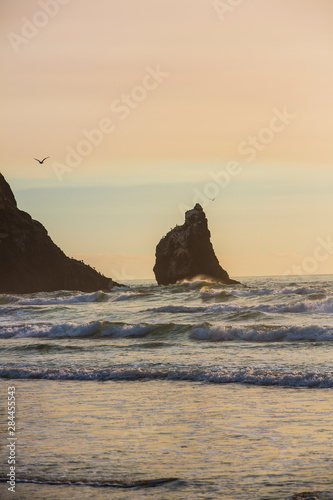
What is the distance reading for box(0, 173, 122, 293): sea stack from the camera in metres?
114

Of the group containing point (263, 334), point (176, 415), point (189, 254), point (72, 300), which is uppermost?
point (189, 254)

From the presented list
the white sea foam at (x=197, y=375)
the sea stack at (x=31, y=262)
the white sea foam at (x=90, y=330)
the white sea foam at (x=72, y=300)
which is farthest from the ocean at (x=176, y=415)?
the sea stack at (x=31, y=262)

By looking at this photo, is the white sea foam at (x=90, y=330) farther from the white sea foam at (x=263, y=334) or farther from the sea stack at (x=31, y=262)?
the sea stack at (x=31, y=262)

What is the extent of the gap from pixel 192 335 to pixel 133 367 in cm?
994

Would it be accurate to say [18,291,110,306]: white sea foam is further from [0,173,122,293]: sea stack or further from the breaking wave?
[0,173,122,293]: sea stack

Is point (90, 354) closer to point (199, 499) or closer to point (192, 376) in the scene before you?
point (192, 376)

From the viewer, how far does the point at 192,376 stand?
65.3 feet

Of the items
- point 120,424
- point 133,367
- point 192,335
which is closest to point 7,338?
point 192,335

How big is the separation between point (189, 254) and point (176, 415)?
9569cm

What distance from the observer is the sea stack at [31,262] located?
114 meters

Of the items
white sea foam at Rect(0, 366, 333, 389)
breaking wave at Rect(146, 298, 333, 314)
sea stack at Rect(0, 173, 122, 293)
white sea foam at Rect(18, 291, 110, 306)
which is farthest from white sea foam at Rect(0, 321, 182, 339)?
sea stack at Rect(0, 173, 122, 293)

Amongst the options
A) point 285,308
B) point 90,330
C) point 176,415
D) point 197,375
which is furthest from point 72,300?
point 176,415

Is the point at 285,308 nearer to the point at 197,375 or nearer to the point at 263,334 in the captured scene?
the point at 263,334

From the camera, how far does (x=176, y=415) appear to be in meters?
14.5
